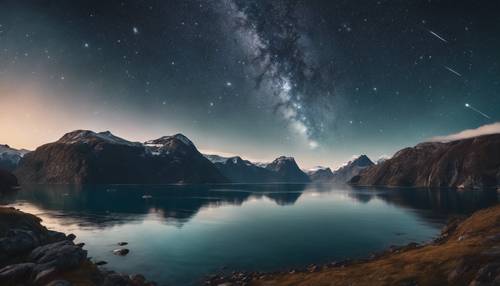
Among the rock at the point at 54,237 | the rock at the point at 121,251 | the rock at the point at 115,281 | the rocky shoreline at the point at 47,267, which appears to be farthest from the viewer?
the rock at the point at 121,251

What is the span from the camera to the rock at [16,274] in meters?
37.1

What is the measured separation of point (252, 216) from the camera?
135 meters

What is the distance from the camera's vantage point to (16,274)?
38.0 metres

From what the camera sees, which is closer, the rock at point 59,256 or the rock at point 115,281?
the rock at point 115,281

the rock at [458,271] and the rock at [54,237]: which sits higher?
the rock at [458,271]

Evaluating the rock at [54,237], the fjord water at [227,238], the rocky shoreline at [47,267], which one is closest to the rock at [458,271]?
the fjord water at [227,238]

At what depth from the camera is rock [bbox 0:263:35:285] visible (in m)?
37.1

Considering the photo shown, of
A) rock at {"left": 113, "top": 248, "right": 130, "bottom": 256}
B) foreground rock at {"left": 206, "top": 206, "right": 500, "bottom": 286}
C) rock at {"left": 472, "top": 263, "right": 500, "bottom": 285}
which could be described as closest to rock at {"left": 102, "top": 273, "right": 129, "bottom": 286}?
foreground rock at {"left": 206, "top": 206, "right": 500, "bottom": 286}

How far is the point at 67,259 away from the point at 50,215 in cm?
9465

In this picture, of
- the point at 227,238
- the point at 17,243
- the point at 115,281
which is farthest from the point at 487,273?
the point at 227,238

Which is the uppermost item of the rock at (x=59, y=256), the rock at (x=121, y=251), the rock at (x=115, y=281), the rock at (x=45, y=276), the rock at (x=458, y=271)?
the rock at (x=458, y=271)

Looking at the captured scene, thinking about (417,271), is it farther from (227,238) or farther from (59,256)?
(227,238)

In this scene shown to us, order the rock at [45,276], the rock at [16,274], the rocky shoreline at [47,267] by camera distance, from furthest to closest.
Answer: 1. the rocky shoreline at [47,267]
2. the rock at [45,276]
3. the rock at [16,274]

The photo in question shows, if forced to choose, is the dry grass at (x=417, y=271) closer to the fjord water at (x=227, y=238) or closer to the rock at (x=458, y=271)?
the rock at (x=458, y=271)
